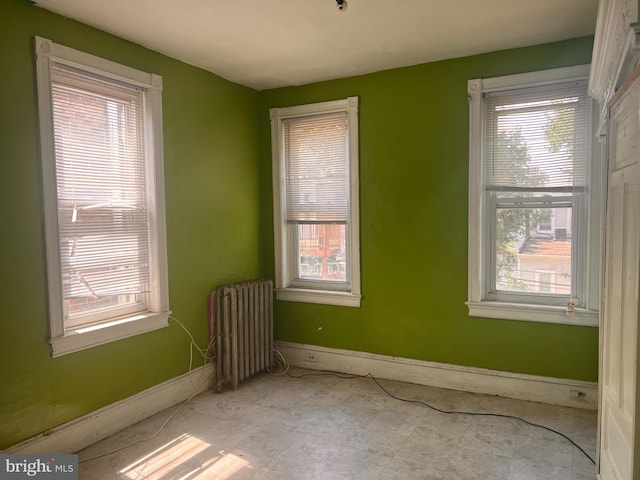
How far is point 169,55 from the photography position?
133 inches

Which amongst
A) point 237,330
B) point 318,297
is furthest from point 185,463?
point 318,297

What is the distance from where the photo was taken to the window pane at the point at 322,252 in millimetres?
4207

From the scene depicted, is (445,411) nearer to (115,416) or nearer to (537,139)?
(537,139)

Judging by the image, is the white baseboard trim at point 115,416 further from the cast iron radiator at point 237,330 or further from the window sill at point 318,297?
the window sill at point 318,297

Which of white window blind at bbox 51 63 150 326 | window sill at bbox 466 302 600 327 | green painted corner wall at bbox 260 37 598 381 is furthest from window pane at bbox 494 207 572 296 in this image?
white window blind at bbox 51 63 150 326

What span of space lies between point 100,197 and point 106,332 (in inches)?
34.7

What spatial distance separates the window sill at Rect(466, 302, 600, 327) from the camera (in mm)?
3199

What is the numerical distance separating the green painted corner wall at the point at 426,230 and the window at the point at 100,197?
1608 millimetres

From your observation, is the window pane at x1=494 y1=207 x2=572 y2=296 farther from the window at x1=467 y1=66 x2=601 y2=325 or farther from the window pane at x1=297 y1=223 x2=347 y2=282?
the window pane at x1=297 y1=223 x2=347 y2=282

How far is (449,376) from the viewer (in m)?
3.71

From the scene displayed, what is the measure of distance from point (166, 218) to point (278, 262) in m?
1.30

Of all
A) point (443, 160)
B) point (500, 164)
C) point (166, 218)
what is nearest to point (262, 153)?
point (166, 218)

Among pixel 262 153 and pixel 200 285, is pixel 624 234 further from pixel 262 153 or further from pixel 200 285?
pixel 262 153

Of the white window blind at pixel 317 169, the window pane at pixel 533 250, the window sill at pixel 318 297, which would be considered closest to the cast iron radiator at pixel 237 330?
the window sill at pixel 318 297
